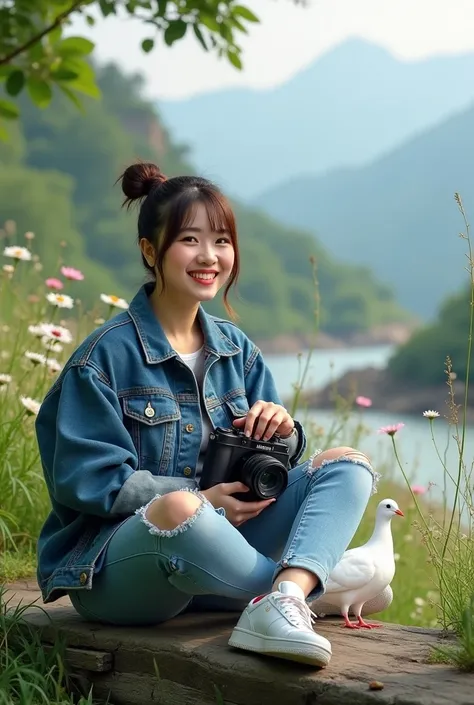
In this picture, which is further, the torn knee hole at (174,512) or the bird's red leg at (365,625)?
the bird's red leg at (365,625)

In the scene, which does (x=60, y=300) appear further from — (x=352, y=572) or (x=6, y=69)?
(x=352, y=572)

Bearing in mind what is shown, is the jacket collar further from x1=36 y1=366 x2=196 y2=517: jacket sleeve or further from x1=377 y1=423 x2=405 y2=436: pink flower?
x1=377 y1=423 x2=405 y2=436: pink flower

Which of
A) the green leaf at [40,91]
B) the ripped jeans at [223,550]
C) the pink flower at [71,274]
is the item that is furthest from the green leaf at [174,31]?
the pink flower at [71,274]

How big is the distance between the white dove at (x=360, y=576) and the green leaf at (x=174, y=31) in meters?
1.42

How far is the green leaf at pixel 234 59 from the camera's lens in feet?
9.73

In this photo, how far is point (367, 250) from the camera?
114000 mm

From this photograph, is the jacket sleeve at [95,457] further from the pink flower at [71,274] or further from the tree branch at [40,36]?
the pink flower at [71,274]

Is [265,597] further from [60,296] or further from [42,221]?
[42,221]

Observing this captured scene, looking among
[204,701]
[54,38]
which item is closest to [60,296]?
[54,38]

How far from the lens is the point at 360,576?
2547mm

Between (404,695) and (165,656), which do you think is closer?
(404,695)

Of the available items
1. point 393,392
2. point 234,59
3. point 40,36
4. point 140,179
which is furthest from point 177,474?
point 393,392

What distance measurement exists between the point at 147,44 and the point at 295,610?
178 centimetres

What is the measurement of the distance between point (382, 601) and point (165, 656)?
2.22 feet
